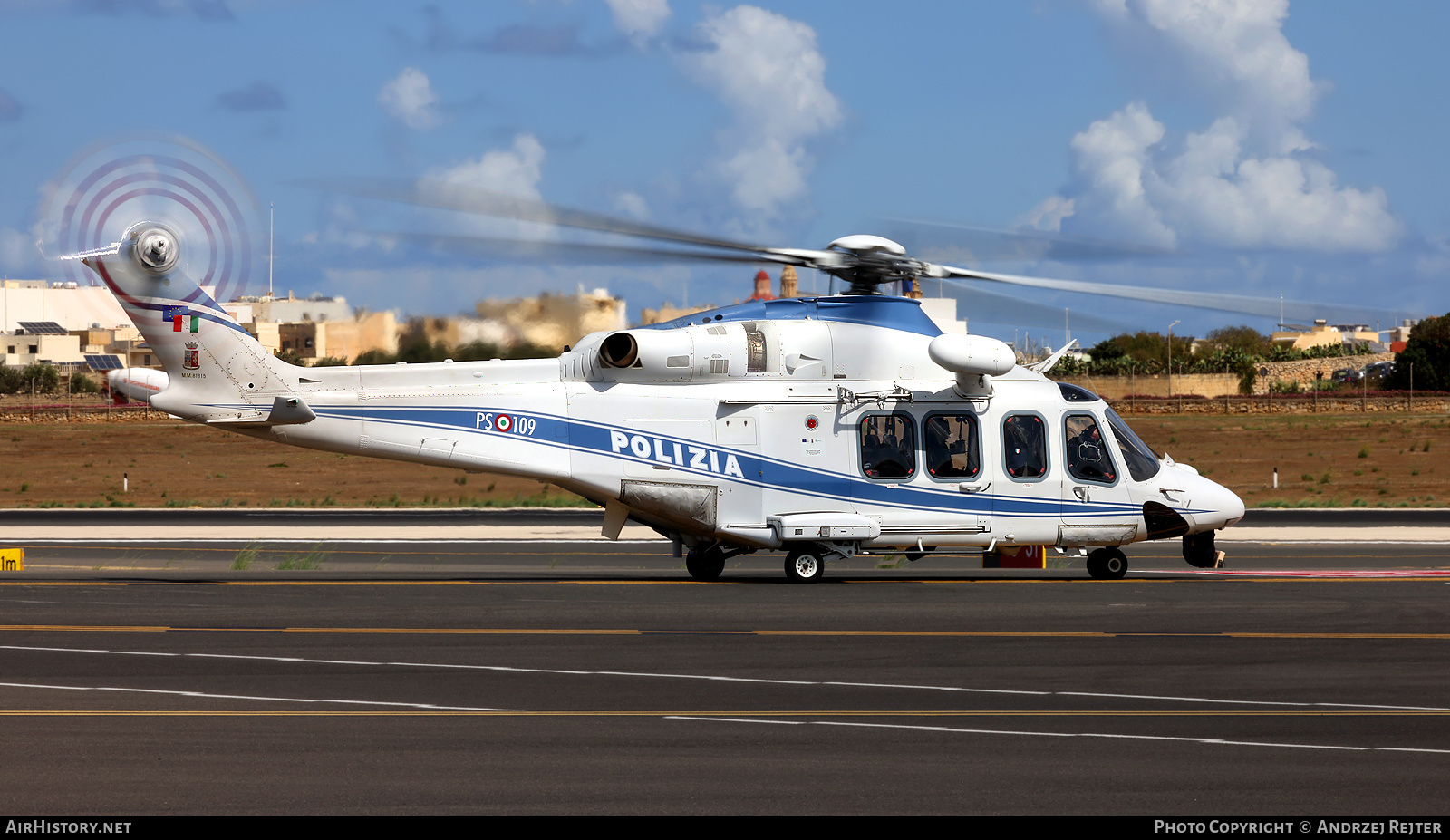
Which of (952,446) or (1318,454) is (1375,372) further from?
(952,446)

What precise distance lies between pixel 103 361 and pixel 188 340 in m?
74.2

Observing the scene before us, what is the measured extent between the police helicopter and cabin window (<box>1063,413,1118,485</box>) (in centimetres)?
3

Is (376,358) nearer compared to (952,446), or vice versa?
(376,358)

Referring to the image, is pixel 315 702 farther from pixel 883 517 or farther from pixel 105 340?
pixel 105 340

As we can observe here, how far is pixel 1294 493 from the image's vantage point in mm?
44250

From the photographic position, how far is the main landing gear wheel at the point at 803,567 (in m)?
19.6

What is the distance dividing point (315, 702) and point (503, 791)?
128 inches

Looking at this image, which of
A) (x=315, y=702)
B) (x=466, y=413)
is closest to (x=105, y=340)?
(x=466, y=413)

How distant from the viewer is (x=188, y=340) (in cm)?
1839

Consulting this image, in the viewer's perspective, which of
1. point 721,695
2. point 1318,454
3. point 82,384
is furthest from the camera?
point 82,384

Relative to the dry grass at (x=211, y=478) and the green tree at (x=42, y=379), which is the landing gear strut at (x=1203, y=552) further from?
the green tree at (x=42, y=379)

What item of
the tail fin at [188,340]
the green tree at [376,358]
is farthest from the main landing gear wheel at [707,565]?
the tail fin at [188,340]

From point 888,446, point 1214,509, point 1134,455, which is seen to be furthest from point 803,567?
point 1214,509

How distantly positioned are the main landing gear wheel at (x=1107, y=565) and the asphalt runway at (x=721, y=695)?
70 cm
